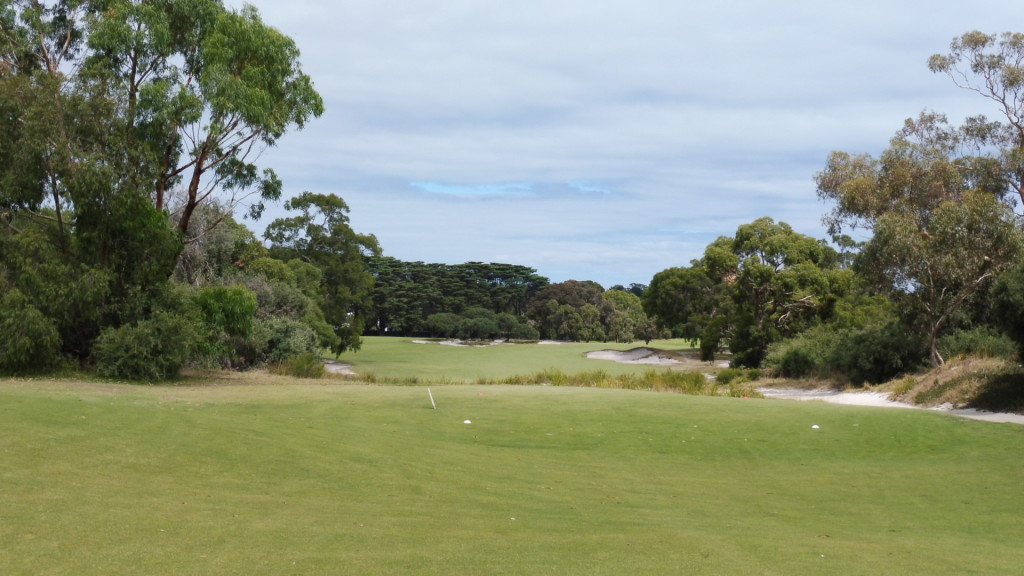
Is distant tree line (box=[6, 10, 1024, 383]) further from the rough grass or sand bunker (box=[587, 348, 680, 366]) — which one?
sand bunker (box=[587, 348, 680, 366])

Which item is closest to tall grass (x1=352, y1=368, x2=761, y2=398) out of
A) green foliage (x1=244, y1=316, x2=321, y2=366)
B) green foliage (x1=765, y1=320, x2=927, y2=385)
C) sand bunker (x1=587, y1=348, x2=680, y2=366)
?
green foliage (x1=244, y1=316, x2=321, y2=366)

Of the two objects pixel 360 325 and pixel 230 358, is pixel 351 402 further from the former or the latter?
pixel 360 325

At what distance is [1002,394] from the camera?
21125 mm

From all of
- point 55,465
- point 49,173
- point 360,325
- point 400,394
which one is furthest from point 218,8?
point 360,325

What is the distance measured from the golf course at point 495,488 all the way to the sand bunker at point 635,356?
4395 centimetres

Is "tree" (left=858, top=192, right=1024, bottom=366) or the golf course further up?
"tree" (left=858, top=192, right=1024, bottom=366)

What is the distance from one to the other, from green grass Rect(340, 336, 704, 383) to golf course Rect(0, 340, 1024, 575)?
22597 mm

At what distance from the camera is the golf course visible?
22.1ft

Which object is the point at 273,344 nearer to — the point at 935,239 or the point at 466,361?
the point at 466,361

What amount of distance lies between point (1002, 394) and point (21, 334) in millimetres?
24857

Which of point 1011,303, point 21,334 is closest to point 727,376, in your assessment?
point 1011,303

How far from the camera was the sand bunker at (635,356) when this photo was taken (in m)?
62.9

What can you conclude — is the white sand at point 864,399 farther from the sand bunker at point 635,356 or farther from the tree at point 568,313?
the tree at point 568,313

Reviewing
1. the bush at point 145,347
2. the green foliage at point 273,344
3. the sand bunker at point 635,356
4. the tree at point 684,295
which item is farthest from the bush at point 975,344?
the tree at point 684,295
